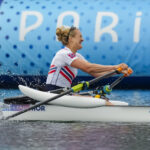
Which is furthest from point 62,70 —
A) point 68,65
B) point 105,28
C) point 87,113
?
point 105,28

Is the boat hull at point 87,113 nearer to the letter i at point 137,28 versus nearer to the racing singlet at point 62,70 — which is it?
the racing singlet at point 62,70

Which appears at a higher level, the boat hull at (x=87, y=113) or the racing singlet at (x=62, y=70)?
the racing singlet at (x=62, y=70)

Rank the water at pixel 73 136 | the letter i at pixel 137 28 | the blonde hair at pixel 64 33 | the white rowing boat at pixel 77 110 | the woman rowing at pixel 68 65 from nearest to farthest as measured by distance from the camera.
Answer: the water at pixel 73 136 → the white rowing boat at pixel 77 110 → the woman rowing at pixel 68 65 → the blonde hair at pixel 64 33 → the letter i at pixel 137 28

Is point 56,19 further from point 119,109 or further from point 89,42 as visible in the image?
point 119,109

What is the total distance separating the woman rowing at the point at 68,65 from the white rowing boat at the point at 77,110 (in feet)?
1.46

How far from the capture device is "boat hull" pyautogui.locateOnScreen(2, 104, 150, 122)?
960cm

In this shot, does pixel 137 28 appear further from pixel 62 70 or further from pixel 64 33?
pixel 62 70

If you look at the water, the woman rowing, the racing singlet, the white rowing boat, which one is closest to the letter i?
the woman rowing

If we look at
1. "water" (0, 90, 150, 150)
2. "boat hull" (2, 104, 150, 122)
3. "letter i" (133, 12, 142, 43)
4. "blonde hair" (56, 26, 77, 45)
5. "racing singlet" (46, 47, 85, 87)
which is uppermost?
"letter i" (133, 12, 142, 43)

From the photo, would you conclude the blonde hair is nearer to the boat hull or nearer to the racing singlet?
the racing singlet

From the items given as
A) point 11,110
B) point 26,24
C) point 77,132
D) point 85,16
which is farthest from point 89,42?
point 77,132

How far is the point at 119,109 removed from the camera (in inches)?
378

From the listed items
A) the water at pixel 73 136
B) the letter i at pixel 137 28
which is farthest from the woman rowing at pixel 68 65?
the letter i at pixel 137 28

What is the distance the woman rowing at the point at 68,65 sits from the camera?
9.95 metres
